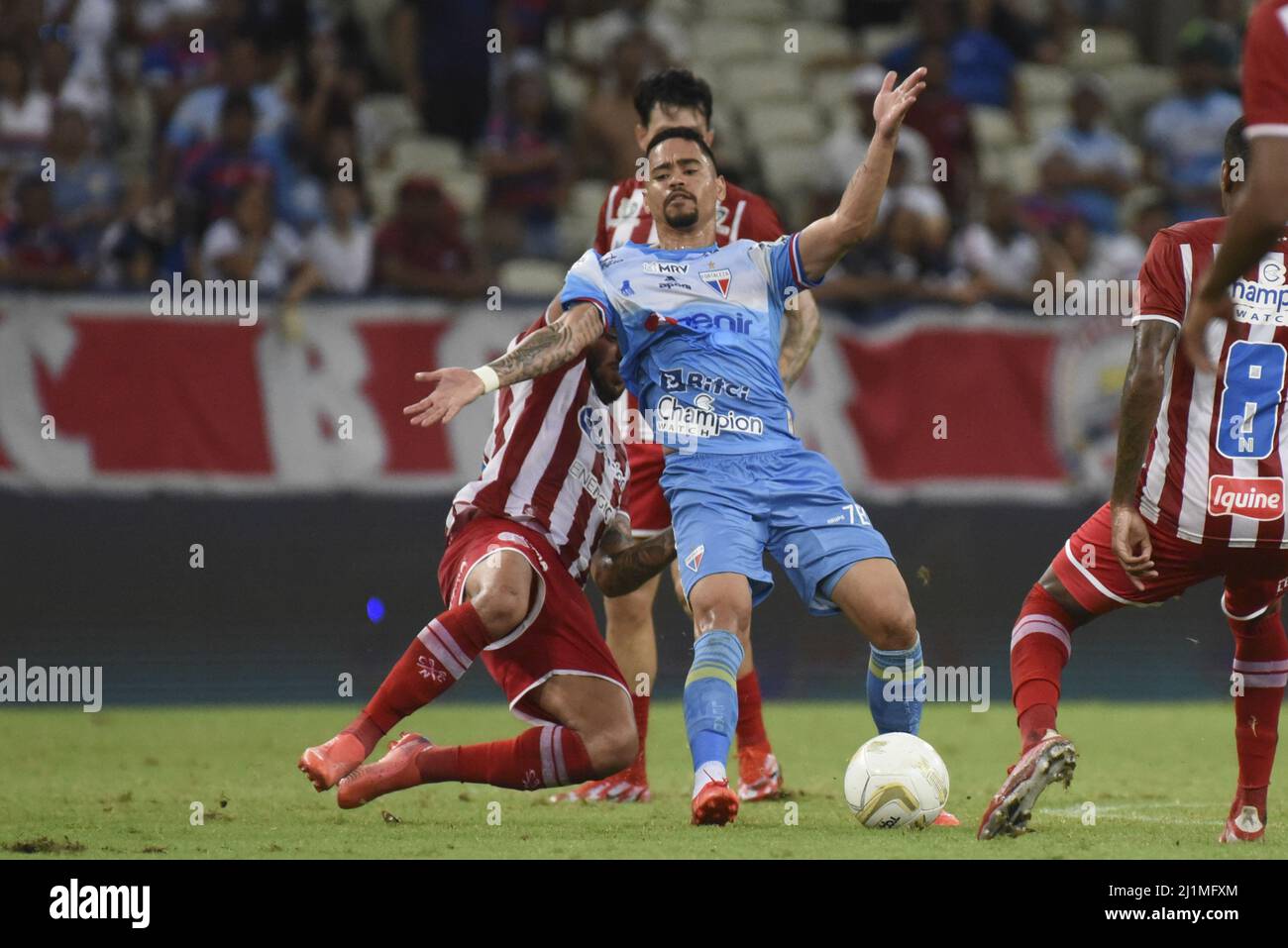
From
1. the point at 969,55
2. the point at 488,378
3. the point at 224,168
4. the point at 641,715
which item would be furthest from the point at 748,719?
the point at 969,55

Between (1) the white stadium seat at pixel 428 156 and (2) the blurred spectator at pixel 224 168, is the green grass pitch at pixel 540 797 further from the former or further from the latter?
(1) the white stadium seat at pixel 428 156

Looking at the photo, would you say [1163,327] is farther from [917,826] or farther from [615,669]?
[615,669]

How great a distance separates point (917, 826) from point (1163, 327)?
178cm

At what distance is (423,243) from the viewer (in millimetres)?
12672

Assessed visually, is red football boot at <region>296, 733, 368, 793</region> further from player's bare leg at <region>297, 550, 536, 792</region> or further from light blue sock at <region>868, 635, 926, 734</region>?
light blue sock at <region>868, 635, 926, 734</region>

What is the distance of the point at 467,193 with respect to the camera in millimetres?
14219

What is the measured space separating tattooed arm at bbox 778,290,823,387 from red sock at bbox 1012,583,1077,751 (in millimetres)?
1528

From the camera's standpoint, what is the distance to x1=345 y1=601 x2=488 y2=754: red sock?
6.24 metres

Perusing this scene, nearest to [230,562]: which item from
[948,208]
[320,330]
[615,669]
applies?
[320,330]

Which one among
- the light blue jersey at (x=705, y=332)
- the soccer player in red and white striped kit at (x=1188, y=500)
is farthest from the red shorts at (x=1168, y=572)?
the light blue jersey at (x=705, y=332)

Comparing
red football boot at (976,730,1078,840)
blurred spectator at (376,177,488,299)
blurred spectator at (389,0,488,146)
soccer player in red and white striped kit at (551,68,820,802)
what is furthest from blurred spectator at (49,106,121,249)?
red football boot at (976,730,1078,840)

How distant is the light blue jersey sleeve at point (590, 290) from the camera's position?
6422 millimetres

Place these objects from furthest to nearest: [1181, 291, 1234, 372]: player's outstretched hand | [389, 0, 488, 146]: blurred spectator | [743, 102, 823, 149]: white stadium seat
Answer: [743, 102, 823, 149]: white stadium seat < [389, 0, 488, 146]: blurred spectator < [1181, 291, 1234, 372]: player's outstretched hand
